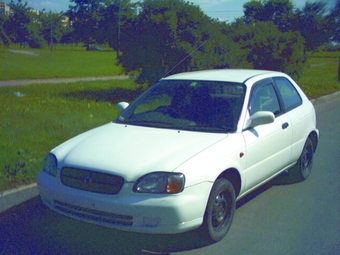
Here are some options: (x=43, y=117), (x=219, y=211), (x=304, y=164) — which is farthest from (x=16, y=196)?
(x=43, y=117)

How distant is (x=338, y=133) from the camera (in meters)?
10.9

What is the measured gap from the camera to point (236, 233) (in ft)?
16.5

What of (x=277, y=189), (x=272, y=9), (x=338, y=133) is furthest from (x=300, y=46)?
(x=272, y=9)

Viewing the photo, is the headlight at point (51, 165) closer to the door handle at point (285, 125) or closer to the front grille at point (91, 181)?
the front grille at point (91, 181)

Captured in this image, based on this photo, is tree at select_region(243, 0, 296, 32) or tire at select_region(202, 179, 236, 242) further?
tree at select_region(243, 0, 296, 32)

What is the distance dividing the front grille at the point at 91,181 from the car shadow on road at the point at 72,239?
1.95 feet

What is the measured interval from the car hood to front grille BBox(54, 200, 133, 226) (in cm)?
34

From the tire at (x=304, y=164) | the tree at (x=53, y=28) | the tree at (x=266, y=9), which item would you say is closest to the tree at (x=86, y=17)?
the tree at (x=53, y=28)

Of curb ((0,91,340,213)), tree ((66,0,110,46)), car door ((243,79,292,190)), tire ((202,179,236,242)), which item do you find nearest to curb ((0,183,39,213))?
curb ((0,91,340,213))

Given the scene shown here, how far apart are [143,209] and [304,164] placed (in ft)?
11.3

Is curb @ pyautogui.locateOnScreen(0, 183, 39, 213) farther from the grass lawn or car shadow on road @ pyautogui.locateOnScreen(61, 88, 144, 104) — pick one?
car shadow on road @ pyautogui.locateOnScreen(61, 88, 144, 104)

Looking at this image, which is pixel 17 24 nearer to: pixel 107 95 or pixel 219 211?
pixel 107 95

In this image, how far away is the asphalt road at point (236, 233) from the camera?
15.2 ft

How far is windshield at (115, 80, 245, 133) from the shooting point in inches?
212
